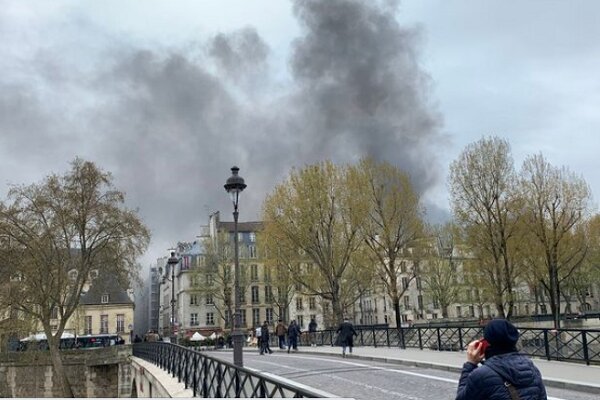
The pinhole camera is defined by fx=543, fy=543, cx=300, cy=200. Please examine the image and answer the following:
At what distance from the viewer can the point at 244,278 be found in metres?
68.0

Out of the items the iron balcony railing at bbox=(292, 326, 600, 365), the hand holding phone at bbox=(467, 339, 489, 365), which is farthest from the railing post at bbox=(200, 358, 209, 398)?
the hand holding phone at bbox=(467, 339, 489, 365)

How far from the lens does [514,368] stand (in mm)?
3234

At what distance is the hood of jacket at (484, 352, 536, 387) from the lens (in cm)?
321

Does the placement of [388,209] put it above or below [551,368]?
above

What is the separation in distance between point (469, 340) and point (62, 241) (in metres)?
26.8

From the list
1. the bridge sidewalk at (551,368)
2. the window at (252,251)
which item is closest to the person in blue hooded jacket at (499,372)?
the bridge sidewalk at (551,368)

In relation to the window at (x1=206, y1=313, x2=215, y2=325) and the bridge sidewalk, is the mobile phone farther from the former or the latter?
the window at (x1=206, y1=313, x2=215, y2=325)

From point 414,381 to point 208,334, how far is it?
58.4m

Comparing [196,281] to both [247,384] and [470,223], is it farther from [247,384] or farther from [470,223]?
[247,384]

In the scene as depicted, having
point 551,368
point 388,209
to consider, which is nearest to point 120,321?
point 388,209

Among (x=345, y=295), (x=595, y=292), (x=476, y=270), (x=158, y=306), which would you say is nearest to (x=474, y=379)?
(x=476, y=270)

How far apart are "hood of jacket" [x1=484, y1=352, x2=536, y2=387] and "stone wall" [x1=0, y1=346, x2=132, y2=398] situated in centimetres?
4083

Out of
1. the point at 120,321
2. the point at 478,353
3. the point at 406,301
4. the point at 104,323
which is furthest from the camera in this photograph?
the point at 406,301

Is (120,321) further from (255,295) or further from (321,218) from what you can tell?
(321,218)
